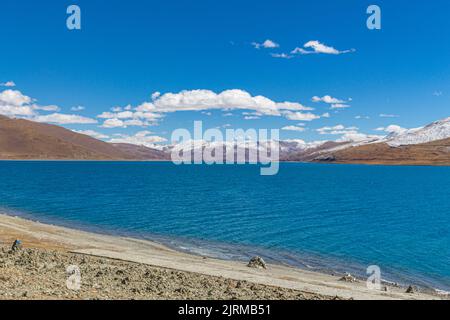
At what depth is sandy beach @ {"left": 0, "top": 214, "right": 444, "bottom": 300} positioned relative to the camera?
71.4 ft

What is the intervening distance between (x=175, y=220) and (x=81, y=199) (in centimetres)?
4473

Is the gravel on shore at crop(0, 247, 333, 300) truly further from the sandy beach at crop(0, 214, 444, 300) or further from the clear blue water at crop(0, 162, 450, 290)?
the clear blue water at crop(0, 162, 450, 290)

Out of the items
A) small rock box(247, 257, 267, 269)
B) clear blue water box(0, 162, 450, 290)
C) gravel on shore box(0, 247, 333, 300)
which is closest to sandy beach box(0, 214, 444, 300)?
gravel on shore box(0, 247, 333, 300)

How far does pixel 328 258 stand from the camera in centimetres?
4788

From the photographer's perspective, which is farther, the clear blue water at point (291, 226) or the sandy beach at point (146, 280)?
the clear blue water at point (291, 226)

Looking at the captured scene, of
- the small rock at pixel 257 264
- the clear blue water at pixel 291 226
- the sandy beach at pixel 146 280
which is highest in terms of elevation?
the sandy beach at pixel 146 280

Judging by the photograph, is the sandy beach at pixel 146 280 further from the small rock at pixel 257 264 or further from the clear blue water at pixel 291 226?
the clear blue water at pixel 291 226

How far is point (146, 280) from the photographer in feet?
85.3

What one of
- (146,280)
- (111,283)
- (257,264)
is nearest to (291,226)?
(257,264)

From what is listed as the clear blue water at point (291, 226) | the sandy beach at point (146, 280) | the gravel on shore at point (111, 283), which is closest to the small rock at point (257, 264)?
the sandy beach at point (146, 280)

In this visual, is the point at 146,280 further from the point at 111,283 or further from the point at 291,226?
the point at 291,226

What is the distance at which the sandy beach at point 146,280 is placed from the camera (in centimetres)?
2177
